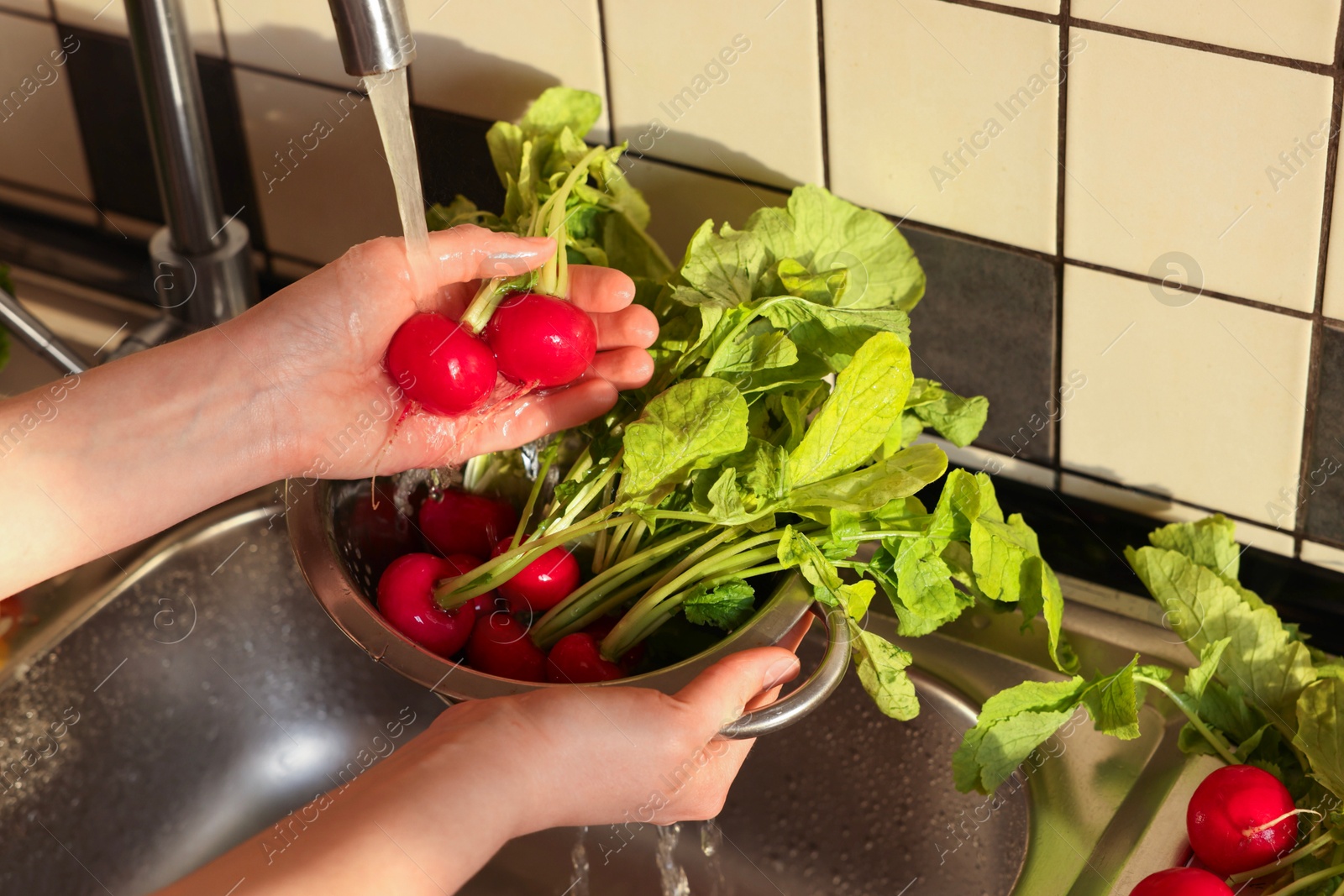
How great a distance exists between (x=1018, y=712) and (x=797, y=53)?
0.41 m

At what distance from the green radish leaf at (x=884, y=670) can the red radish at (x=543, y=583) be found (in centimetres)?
A: 19

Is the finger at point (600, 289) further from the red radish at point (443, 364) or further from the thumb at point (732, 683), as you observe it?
the thumb at point (732, 683)

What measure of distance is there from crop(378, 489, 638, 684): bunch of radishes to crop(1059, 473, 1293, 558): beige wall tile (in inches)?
12.7

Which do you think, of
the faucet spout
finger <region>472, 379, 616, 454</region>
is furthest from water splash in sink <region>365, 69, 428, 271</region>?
finger <region>472, 379, 616, 454</region>

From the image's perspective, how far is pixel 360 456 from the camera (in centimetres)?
77

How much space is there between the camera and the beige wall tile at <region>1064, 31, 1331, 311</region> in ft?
2.07

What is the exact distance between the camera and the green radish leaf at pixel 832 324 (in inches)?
27.5

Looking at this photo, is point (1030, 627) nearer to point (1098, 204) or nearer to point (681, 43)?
point (1098, 204)

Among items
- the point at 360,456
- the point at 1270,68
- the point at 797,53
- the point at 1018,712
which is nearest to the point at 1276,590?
the point at 1018,712

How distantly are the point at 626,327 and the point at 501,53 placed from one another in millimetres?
266

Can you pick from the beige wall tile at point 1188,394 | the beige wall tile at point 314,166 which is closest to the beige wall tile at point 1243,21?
the beige wall tile at point 1188,394

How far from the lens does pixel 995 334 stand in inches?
31.2

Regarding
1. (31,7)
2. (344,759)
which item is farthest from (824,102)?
(31,7)

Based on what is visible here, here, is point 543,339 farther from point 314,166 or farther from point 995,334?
point 314,166
